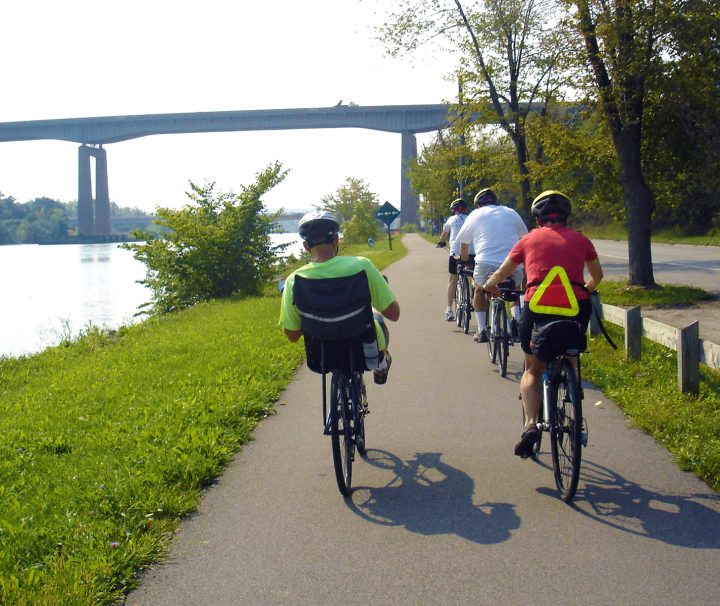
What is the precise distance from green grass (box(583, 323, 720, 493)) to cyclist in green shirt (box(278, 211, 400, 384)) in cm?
220

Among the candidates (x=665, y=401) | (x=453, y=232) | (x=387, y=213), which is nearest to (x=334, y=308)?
(x=665, y=401)

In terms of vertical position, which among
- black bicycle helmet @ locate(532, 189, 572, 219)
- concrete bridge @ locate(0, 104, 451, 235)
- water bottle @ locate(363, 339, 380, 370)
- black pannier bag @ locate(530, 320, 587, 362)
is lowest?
water bottle @ locate(363, 339, 380, 370)

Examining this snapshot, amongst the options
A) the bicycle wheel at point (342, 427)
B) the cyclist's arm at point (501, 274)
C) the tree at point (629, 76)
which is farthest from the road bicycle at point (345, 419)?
the tree at point (629, 76)

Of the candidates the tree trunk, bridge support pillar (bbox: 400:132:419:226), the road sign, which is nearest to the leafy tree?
bridge support pillar (bbox: 400:132:419:226)

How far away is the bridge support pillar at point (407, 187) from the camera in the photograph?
7850 cm

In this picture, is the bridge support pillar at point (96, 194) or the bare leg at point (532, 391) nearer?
the bare leg at point (532, 391)

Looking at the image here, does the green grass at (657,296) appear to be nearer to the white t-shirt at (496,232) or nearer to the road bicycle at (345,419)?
the white t-shirt at (496,232)

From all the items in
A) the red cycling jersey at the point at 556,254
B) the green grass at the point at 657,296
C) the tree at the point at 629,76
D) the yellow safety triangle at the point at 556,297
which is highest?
the tree at the point at 629,76

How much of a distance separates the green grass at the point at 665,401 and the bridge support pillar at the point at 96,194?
73.6 metres

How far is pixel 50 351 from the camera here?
14.1m

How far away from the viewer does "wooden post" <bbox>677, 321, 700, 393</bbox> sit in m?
7.21

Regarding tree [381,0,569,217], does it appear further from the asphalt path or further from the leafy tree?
the leafy tree

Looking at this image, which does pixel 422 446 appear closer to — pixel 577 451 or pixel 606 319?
pixel 577 451

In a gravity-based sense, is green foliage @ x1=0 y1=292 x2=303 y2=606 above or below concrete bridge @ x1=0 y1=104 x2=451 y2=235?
below
